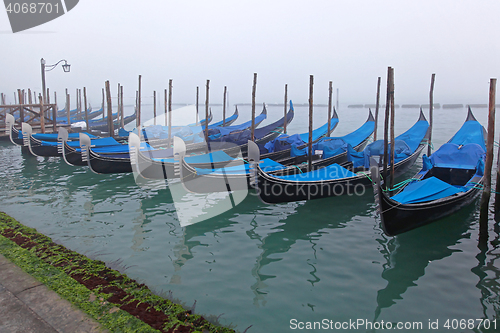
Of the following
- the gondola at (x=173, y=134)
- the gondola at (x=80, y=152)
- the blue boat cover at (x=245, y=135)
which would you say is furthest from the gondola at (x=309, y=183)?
the gondola at (x=173, y=134)

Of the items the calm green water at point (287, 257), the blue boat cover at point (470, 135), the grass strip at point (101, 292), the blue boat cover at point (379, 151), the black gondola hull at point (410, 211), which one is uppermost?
the blue boat cover at point (470, 135)

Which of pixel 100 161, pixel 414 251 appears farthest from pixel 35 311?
pixel 100 161

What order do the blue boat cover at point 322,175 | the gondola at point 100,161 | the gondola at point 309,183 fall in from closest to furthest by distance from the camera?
the gondola at point 309,183 → the blue boat cover at point 322,175 → the gondola at point 100,161

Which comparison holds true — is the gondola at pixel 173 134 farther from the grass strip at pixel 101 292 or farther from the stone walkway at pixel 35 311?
the stone walkway at pixel 35 311

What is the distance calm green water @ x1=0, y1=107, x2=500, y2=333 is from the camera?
3645mm

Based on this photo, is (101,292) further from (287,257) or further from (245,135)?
(245,135)

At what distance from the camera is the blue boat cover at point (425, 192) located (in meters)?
5.22

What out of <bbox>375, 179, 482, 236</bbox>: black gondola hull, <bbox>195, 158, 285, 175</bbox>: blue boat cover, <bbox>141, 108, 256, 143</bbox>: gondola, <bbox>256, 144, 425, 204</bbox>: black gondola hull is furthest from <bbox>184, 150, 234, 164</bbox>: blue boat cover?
<bbox>141, 108, 256, 143</bbox>: gondola

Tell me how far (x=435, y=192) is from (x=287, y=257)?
2556 mm

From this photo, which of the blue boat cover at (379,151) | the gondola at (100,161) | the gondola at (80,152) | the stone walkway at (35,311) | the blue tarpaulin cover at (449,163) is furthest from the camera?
the gondola at (80,152)

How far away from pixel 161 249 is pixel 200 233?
80 centimetres

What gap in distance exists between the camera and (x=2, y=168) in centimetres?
1071

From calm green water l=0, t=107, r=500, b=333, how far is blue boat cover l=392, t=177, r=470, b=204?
0.62 meters

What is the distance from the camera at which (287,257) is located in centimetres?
486
